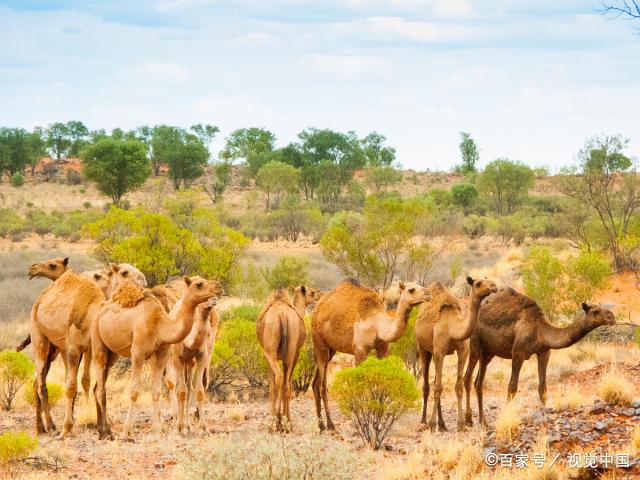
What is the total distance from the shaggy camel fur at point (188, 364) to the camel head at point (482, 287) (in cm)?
352

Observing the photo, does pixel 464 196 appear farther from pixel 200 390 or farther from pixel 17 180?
pixel 200 390

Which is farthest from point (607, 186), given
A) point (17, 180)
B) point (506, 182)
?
point (17, 180)

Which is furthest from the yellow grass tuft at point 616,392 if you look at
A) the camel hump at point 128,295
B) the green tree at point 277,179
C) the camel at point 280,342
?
the green tree at point 277,179

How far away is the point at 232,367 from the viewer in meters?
16.1

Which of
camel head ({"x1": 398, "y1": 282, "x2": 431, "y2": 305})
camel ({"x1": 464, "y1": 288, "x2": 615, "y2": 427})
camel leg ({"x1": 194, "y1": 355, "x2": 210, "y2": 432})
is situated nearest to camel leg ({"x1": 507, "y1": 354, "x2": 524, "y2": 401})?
camel ({"x1": 464, "y1": 288, "x2": 615, "y2": 427})

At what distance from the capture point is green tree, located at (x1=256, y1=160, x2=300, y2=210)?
6819cm

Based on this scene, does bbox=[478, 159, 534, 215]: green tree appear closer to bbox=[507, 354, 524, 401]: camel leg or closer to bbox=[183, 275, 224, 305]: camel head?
bbox=[507, 354, 524, 401]: camel leg

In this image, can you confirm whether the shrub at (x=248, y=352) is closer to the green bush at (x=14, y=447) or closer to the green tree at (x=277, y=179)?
the green bush at (x=14, y=447)

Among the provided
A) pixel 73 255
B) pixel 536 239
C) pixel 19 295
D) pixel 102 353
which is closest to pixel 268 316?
pixel 102 353

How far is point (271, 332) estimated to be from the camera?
37.6 feet

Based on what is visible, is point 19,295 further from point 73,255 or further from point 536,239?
point 536,239

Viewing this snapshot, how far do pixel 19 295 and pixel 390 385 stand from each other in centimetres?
2003

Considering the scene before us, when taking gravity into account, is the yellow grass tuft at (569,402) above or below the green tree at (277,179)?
below

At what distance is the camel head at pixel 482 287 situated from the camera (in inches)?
432
